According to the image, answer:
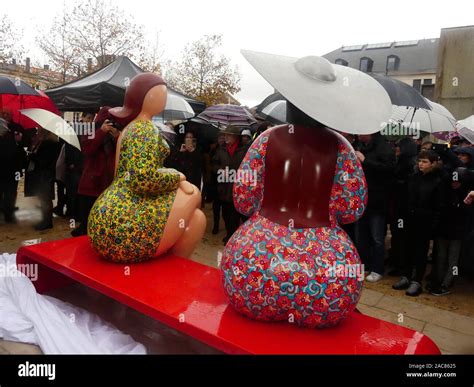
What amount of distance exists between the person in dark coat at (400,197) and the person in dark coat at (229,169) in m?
2.19

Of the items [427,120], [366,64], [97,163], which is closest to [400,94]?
[427,120]

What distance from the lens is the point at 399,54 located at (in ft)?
141

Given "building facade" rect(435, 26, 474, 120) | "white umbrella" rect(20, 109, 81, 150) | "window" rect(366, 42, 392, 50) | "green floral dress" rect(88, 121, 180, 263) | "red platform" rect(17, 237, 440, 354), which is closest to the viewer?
"red platform" rect(17, 237, 440, 354)

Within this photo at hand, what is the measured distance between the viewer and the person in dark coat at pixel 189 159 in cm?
647

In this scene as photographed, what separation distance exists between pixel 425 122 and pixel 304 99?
572 centimetres

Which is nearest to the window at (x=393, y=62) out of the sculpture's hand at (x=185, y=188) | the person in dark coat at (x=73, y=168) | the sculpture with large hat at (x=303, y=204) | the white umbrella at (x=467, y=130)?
the white umbrella at (x=467, y=130)

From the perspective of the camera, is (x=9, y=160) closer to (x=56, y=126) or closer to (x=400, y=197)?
(x=56, y=126)

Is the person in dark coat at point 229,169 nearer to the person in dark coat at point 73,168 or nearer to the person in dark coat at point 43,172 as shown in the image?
the person in dark coat at point 73,168

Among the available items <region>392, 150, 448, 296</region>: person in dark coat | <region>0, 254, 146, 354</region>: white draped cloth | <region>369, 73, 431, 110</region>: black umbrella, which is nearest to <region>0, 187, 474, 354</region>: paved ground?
<region>0, 254, 146, 354</region>: white draped cloth

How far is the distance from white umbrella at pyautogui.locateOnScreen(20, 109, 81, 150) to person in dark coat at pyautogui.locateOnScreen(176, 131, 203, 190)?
2.32m

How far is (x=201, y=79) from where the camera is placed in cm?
2364

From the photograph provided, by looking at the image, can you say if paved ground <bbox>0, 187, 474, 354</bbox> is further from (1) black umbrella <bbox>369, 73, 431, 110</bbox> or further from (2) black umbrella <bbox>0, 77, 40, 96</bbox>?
(2) black umbrella <bbox>0, 77, 40, 96</bbox>

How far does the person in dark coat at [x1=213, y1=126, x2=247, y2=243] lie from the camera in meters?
5.95
